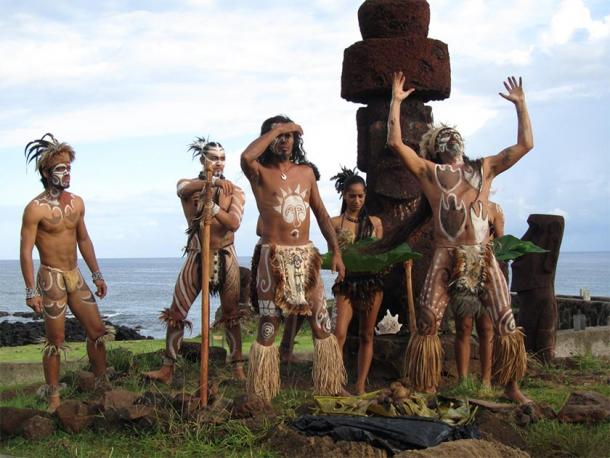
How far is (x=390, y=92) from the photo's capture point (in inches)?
382

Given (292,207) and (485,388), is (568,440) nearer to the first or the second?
(485,388)

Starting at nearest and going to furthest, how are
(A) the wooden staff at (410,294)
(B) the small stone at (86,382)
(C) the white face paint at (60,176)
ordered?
(C) the white face paint at (60,176)
(B) the small stone at (86,382)
(A) the wooden staff at (410,294)

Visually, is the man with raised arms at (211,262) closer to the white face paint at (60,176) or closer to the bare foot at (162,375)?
the bare foot at (162,375)

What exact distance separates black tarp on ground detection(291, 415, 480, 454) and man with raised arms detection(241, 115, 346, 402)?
1.24 m

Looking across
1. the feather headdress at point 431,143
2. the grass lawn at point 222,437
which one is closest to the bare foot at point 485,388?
the grass lawn at point 222,437

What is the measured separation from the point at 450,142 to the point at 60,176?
325 cm

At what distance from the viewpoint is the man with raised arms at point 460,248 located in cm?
751

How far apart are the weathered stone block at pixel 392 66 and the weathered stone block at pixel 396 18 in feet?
0.53

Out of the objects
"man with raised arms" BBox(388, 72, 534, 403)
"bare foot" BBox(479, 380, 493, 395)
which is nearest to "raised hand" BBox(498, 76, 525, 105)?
"man with raised arms" BBox(388, 72, 534, 403)

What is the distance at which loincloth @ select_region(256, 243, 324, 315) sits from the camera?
735 centimetres

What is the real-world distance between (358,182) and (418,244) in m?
1.31

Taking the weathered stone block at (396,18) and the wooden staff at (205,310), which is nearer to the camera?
the wooden staff at (205,310)

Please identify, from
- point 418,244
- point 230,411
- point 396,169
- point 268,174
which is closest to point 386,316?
point 418,244

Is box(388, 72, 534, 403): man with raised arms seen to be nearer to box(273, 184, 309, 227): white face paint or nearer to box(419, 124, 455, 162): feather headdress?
box(419, 124, 455, 162): feather headdress
